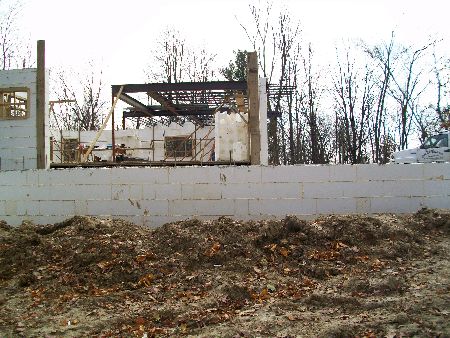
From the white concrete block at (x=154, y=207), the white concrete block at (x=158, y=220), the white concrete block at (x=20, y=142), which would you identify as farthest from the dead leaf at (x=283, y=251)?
the white concrete block at (x=20, y=142)

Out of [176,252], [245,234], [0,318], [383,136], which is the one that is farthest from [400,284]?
[383,136]

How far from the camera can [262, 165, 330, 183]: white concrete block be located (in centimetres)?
895

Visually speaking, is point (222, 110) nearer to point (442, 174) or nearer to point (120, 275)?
point (442, 174)

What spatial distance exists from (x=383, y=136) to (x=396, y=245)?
89.6 ft

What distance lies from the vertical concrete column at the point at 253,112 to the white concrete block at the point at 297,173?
1784mm

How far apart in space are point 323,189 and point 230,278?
3.39 meters

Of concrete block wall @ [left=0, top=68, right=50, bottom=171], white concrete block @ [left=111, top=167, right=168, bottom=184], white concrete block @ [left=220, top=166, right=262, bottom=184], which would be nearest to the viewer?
white concrete block @ [left=220, top=166, right=262, bottom=184]

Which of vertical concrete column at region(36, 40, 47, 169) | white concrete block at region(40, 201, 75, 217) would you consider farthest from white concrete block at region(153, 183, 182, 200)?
vertical concrete column at region(36, 40, 47, 169)

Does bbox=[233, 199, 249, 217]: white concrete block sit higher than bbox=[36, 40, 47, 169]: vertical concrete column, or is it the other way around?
bbox=[36, 40, 47, 169]: vertical concrete column

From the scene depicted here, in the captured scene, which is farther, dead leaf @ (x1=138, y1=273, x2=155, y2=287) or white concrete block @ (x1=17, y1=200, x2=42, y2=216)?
white concrete block @ (x1=17, y1=200, x2=42, y2=216)

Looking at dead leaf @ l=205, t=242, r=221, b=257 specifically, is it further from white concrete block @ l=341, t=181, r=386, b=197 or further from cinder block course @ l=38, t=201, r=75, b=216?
cinder block course @ l=38, t=201, r=75, b=216

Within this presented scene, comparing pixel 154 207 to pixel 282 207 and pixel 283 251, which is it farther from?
pixel 283 251

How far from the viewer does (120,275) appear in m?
6.78

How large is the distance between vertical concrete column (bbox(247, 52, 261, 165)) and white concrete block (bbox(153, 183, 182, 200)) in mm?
2509
